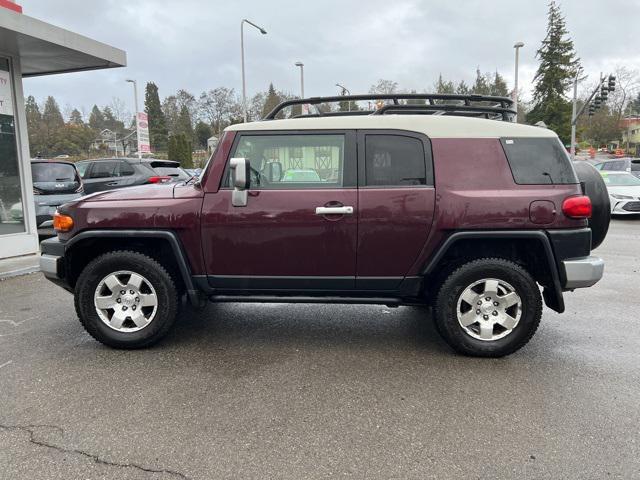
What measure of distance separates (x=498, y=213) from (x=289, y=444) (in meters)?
2.19

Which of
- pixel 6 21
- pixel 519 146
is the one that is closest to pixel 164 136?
pixel 6 21

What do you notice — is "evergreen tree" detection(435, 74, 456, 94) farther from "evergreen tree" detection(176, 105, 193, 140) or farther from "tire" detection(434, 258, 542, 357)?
"tire" detection(434, 258, 542, 357)

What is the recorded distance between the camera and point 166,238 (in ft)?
12.7

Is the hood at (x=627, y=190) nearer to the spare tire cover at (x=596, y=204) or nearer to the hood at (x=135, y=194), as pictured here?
the spare tire cover at (x=596, y=204)

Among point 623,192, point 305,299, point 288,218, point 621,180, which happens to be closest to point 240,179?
point 288,218

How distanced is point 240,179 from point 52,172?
7534 mm

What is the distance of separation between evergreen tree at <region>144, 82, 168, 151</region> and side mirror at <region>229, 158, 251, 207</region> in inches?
2816

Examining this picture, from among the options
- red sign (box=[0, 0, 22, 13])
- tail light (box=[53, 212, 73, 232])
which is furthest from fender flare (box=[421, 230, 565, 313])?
red sign (box=[0, 0, 22, 13])

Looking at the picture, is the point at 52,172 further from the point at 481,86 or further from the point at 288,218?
the point at 481,86

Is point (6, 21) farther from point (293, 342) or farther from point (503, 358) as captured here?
point (503, 358)

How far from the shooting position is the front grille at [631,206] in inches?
511

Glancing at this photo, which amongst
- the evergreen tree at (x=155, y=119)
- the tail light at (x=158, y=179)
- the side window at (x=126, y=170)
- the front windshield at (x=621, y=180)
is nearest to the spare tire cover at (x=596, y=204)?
the tail light at (x=158, y=179)

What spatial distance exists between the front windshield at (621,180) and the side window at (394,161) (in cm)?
1234

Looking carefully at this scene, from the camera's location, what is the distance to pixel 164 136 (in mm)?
73000
